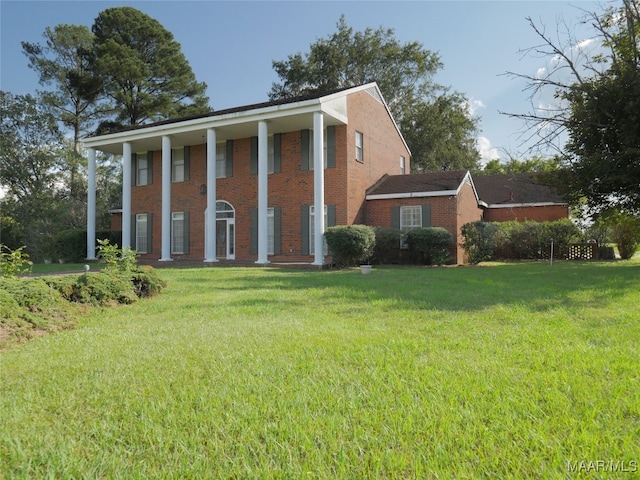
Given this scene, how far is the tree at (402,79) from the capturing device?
33625mm

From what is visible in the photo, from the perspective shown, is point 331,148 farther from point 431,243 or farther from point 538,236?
point 538,236

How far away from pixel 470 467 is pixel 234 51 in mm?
16175

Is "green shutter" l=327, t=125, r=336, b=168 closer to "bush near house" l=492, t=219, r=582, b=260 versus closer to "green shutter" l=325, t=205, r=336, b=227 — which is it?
"green shutter" l=325, t=205, r=336, b=227

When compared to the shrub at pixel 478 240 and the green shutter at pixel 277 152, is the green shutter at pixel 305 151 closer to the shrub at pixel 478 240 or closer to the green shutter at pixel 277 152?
the green shutter at pixel 277 152

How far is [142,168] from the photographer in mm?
23484

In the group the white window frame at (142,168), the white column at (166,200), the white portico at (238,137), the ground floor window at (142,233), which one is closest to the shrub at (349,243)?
the white portico at (238,137)

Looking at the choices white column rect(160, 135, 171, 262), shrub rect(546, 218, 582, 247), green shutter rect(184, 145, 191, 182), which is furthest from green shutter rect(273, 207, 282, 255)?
shrub rect(546, 218, 582, 247)

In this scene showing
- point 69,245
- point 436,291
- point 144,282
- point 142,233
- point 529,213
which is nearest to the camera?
point 144,282

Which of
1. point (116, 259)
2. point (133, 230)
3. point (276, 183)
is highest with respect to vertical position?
point (276, 183)

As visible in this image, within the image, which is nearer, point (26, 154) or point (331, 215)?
point (331, 215)

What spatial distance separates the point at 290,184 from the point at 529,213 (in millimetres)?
14781

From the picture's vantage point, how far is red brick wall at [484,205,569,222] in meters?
23.9

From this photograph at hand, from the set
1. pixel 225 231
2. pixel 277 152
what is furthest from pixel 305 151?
pixel 225 231

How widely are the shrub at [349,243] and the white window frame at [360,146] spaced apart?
4598mm
